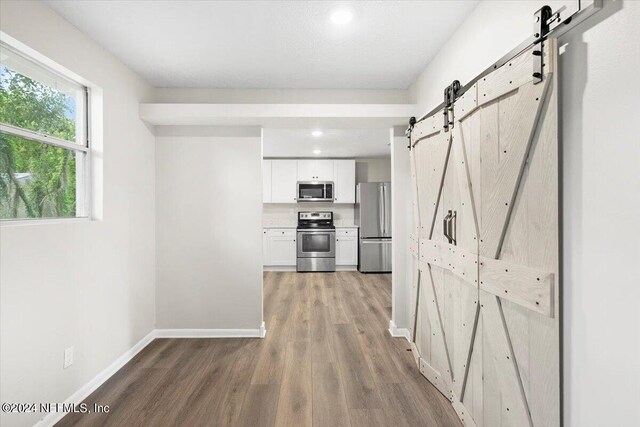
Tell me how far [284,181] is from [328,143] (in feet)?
5.62

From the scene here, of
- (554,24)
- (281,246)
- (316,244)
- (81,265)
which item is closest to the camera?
(554,24)

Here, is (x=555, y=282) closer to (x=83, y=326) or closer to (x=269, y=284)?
(x=83, y=326)

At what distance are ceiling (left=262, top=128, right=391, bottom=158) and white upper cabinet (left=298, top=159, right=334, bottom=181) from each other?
0.18 metres

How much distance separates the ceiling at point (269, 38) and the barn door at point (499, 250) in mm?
659

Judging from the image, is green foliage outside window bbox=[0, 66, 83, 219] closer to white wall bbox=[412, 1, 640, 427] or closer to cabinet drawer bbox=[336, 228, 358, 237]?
white wall bbox=[412, 1, 640, 427]

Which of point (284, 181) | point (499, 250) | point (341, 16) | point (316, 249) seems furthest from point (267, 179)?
point (499, 250)

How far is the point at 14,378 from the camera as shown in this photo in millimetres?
1702

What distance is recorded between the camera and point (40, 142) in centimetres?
201

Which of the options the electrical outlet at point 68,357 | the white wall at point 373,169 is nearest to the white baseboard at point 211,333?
the electrical outlet at point 68,357

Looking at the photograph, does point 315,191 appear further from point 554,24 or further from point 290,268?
point 554,24

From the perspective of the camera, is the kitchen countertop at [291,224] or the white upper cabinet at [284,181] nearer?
the white upper cabinet at [284,181]

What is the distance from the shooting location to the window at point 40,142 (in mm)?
1781

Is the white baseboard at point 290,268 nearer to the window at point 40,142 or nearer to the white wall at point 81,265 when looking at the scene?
the white wall at point 81,265

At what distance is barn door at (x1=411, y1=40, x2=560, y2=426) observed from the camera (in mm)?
1313
